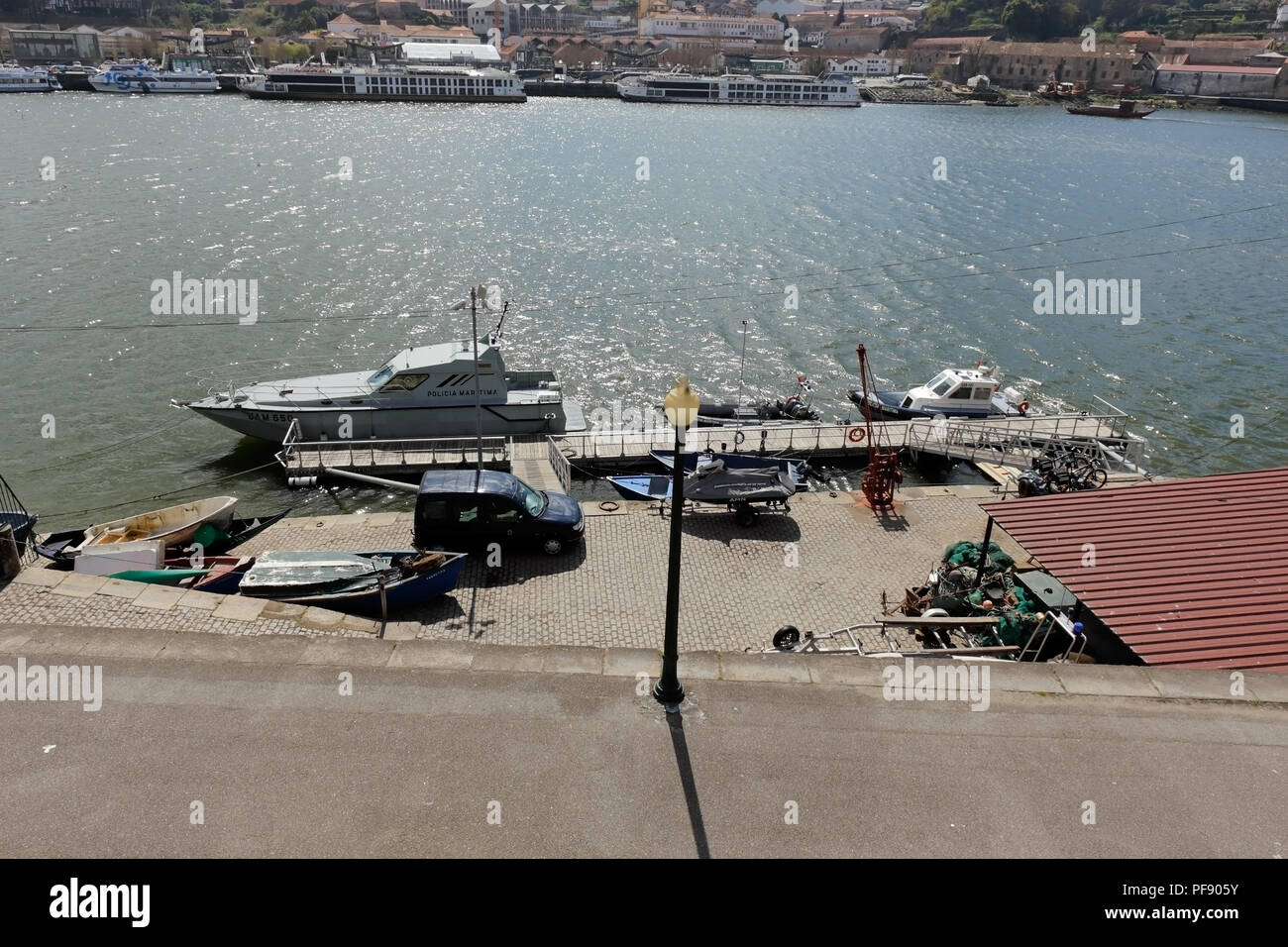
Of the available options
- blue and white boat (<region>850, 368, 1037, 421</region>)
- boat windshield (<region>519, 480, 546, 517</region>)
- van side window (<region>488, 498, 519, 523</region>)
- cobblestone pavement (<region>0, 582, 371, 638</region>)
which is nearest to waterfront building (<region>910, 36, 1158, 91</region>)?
blue and white boat (<region>850, 368, 1037, 421</region>)

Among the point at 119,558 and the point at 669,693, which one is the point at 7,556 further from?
the point at 669,693

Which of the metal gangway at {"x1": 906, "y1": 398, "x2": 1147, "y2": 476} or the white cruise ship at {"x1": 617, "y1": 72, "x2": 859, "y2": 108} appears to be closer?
the metal gangway at {"x1": 906, "y1": 398, "x2": 1147, "y2": 476}

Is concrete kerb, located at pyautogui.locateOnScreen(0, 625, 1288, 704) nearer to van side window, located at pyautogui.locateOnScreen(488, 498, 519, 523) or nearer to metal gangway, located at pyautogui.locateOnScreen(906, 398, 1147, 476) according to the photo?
van side window, located at pyautogui.locateOnScreen(488, 498, 519, 523)

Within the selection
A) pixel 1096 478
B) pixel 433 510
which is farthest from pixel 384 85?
pixel 1096 478

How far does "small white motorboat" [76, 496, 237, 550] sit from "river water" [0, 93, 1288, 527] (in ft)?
12.3

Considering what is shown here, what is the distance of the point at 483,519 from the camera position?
54.7 ft

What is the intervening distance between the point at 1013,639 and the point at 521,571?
8.92 metres

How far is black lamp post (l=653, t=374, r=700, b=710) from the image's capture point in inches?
317

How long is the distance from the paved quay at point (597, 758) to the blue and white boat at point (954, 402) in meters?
17.3

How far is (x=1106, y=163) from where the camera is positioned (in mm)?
85688

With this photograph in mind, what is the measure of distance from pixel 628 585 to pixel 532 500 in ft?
9.40

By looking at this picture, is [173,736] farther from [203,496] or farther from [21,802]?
[203,496]

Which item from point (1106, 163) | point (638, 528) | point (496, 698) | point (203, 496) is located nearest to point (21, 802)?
point (496, 698)

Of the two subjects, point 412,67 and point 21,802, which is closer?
point 21,802
